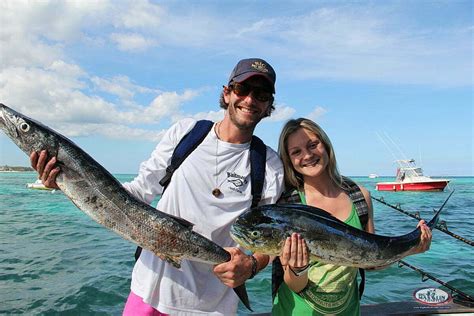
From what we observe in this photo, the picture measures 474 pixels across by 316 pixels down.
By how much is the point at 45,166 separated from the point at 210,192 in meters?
1.37

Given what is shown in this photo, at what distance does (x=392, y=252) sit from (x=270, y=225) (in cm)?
124

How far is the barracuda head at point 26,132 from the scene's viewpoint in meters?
3.11

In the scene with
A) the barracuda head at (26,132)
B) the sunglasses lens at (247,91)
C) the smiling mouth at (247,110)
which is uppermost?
the sunglasses lens at (247,91)

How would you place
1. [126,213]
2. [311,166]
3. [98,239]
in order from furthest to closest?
[98,239] → [311,166] → [126,213]

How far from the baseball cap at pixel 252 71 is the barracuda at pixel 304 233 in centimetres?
112

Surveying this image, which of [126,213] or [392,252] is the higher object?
[126,213]

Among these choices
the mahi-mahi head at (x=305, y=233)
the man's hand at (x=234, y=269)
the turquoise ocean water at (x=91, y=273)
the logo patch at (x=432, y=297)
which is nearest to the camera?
the man's hand at (x=234, y=269)

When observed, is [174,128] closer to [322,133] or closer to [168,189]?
[168,189]

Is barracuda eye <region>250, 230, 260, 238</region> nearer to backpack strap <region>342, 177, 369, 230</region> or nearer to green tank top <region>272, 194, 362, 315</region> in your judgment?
green tank top <region>272, 194, 362, 315</region>

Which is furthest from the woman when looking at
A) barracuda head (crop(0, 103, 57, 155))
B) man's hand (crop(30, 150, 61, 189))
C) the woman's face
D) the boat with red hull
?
the boat with red hull

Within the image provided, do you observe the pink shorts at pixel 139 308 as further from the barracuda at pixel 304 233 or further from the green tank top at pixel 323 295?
the green tank top at pixel 323 295

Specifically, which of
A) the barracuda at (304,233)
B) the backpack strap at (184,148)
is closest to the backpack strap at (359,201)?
the barracuda at (304,233)

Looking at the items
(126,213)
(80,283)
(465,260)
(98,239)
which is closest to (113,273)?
(80,283)

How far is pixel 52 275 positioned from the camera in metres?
10.8
